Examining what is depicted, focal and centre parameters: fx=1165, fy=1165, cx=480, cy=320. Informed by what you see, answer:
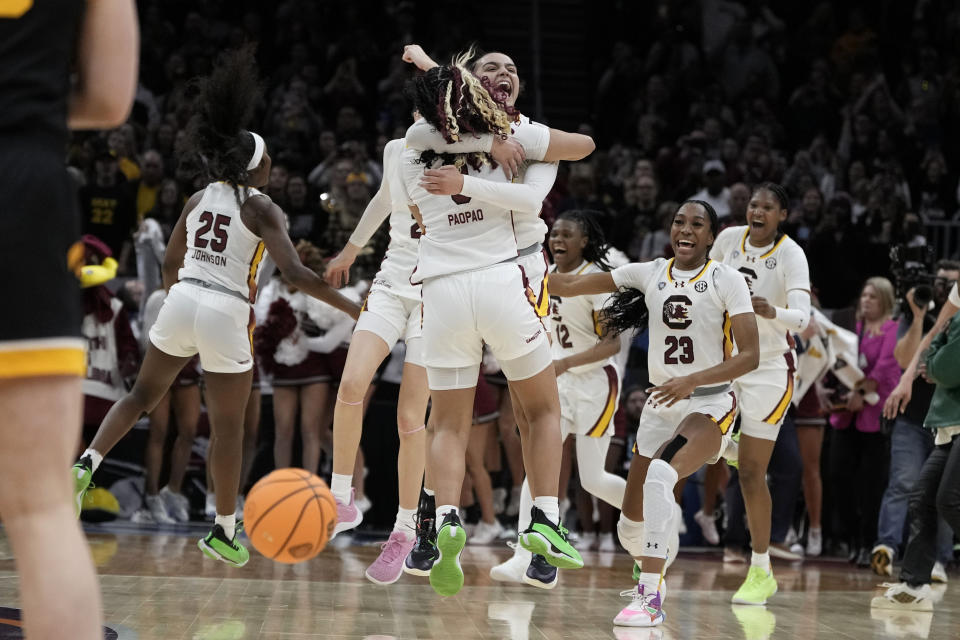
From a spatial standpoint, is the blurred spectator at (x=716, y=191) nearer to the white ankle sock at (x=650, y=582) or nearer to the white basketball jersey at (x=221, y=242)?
the white ankle sock at (x=650, y=582)

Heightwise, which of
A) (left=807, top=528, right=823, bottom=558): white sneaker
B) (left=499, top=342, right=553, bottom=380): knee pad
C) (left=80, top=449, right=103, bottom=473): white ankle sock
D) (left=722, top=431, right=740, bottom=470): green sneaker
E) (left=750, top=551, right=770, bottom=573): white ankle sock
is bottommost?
(left=807, top=528, right=823, bottom=558): white sneaker

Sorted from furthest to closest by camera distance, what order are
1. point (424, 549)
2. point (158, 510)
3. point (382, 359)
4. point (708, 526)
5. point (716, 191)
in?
point (716, 191)
point (708, 526)
point (158, 510)
point (382, 359)
point (424, 549)

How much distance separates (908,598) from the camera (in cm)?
716

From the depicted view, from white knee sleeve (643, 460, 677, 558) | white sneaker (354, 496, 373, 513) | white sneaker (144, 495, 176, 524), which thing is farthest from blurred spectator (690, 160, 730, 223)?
white knee sleeve (643, 460, 677, 558)

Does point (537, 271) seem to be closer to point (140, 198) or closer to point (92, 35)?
point (92, 35)

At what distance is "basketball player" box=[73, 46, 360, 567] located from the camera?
610 cm

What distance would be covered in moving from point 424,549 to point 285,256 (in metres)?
1.65

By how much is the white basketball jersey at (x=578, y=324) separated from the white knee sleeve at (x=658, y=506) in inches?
78.5

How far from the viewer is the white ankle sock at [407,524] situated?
6121mm

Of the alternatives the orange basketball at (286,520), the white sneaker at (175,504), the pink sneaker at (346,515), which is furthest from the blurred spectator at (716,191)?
the orange basketball at (286,520)

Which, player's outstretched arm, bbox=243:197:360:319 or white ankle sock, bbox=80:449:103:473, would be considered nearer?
player's outstretched arm, bbox=243:197:360:319

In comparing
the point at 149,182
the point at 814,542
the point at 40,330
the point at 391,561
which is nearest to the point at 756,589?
the point at 391,561

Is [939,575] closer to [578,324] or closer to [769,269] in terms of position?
[769,269]

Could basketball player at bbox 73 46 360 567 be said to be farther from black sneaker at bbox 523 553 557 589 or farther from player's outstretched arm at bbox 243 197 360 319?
black sneaker at bbox 523 553 557 589
